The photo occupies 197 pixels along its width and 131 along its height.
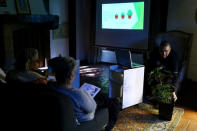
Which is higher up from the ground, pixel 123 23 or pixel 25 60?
pixel 123 23

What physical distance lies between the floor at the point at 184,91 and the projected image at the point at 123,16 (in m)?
1.17

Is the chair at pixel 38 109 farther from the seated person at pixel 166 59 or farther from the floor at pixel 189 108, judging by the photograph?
the seated person at pixel 166 59

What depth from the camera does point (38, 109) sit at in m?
1.44

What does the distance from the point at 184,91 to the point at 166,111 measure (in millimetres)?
1390

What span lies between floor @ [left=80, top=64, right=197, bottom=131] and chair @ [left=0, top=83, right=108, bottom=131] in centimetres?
152

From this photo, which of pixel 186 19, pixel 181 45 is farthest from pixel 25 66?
pixel 186 19

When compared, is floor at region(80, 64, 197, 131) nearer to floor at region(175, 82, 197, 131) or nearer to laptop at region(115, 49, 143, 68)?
floor at region(175, 82, 197, 131)

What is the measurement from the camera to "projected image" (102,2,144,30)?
192 inches

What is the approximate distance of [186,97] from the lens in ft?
11.6

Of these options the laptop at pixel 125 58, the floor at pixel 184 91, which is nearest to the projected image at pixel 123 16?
the floor at pixel 184 91

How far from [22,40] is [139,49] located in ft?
8.89

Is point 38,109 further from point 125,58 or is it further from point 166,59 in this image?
point 166,59

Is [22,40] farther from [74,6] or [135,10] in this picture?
[135,10]

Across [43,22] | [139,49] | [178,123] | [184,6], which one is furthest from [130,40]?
[178,123]
